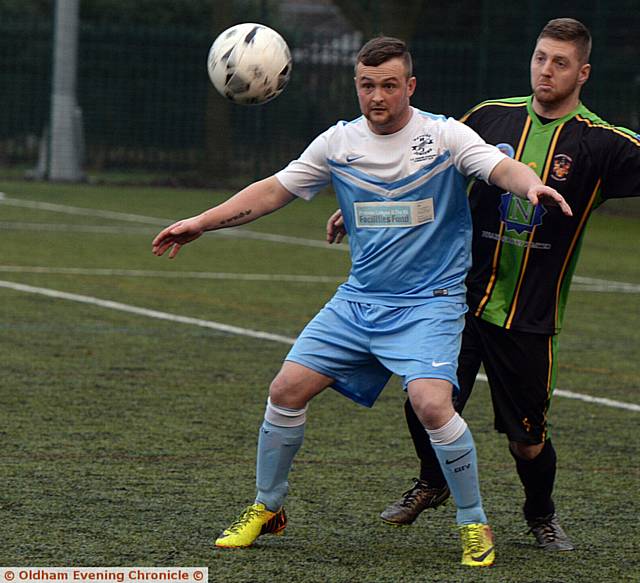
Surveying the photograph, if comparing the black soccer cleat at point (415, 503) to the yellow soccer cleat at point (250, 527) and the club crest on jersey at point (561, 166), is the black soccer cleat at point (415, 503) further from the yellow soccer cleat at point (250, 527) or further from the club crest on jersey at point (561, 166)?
the club crest on jersey at point (561, 166)

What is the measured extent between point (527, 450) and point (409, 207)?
1042mm

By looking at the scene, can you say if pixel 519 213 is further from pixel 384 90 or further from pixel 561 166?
pixel 384 90

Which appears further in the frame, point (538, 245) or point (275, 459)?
point (538, 245)

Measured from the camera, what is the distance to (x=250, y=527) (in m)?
5.06

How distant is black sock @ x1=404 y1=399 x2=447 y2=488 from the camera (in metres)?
5.57

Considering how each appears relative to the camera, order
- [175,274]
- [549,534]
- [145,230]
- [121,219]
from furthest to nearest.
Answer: [121,219], [145,230], [175,274], [549,534]

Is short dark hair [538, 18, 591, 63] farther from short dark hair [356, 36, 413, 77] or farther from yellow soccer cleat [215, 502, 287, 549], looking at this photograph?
yellow soccer cleat [215, 502, 287, 549]

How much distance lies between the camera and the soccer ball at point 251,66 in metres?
5.85

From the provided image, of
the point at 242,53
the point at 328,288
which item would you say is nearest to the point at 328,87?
the point at 328,288

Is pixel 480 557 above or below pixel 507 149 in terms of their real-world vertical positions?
below

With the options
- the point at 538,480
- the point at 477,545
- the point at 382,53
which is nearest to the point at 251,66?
the point at 382,53

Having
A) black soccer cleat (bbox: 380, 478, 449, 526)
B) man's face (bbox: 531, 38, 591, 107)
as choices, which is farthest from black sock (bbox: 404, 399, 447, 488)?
man's face (bbox: 531, 38, 591, 107)

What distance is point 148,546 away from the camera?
4922 mm

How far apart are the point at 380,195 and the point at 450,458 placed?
3.12ft
